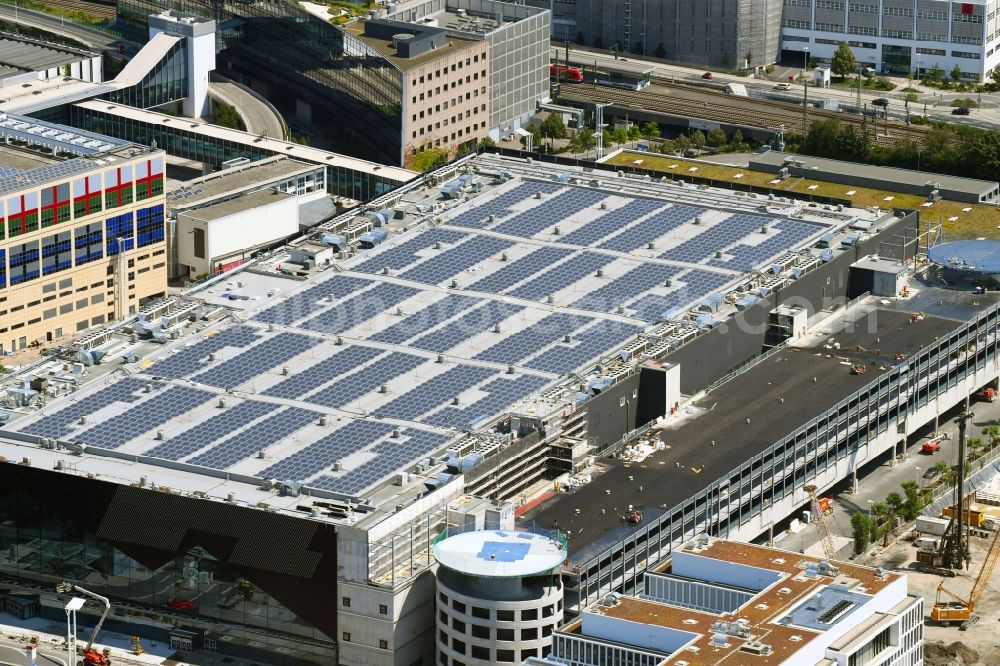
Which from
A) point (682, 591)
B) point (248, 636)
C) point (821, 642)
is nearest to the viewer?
point (821, 642)

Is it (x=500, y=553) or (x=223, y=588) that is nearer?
(x=500, y=553)

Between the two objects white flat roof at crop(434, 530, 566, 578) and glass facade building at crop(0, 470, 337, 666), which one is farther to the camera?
glass facade building at crop(0, 470, 337, 666)

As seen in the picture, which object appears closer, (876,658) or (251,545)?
(876,658)

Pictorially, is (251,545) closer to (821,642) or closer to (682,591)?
(682,591)

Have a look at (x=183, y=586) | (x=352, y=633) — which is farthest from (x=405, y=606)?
(x=183, y=586)

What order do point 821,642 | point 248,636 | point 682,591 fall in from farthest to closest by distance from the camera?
point 248,636 → point 682,591 → point 821,642

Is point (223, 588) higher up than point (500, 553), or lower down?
lower down

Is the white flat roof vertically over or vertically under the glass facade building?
over
